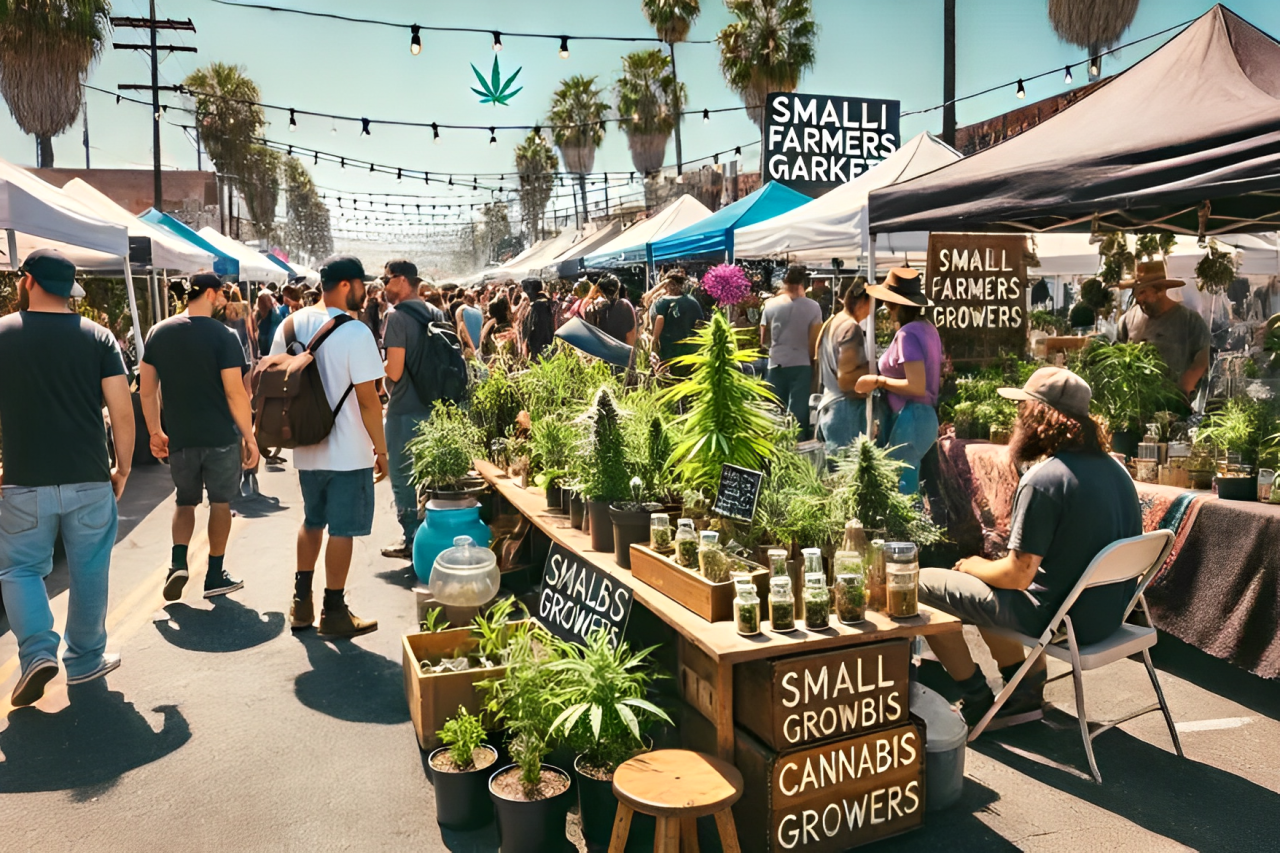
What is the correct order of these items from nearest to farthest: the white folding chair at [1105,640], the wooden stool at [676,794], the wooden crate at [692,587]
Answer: the wooden stool at [676,794]
the wooden crate at [692,587]
the white folding chair at [1105,640]

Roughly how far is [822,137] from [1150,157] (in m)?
10.6

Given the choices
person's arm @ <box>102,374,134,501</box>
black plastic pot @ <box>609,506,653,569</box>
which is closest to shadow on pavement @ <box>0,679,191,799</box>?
person's arm @ <box>102,374,134,501</box>

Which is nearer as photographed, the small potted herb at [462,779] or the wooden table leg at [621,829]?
the wooden table leg at [621,829]

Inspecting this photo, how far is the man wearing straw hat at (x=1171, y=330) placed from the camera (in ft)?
19.9

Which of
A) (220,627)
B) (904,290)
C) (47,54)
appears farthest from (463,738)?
(47,54)

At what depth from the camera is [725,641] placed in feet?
9.17

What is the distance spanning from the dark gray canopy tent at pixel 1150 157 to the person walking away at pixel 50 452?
15.2 feet

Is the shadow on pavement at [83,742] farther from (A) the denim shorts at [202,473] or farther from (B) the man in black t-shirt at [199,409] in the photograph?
(A) the denim shorts at [202,473]

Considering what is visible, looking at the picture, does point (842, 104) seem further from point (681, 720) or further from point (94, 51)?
point (94, 51)

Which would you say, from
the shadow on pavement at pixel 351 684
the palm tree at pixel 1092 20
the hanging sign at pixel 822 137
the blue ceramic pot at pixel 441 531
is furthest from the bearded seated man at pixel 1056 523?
the palm tree at pixel 1092 20

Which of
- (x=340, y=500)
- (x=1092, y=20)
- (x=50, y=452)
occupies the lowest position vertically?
(x=340, y=500)

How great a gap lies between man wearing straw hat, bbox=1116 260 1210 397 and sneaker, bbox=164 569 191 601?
6.18 metres

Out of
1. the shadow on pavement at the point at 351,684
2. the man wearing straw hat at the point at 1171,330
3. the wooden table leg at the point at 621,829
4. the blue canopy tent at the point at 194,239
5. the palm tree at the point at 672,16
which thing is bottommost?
the shadow on pavement at the point at 351,684

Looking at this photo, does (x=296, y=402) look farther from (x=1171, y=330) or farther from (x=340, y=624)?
(x=1171, y=330)
